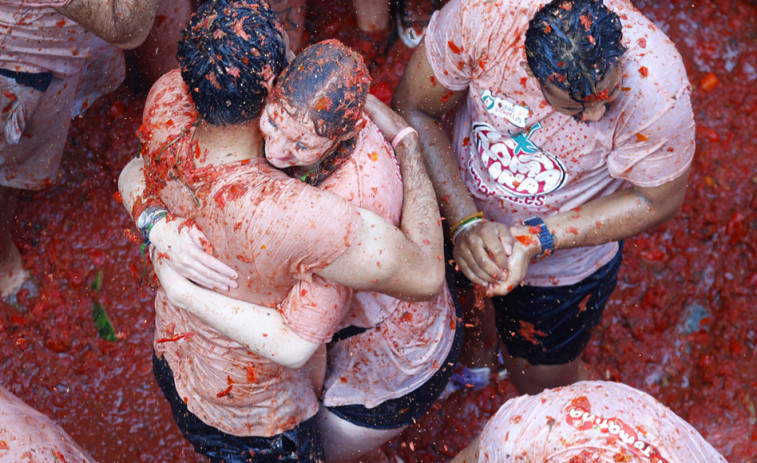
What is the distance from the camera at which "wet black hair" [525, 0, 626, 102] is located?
6.39ft

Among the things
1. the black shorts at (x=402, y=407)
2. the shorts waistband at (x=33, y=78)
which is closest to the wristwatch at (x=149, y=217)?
the black shorts at (x=402, y=407)

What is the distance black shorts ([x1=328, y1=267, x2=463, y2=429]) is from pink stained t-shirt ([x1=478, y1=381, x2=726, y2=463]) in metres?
0.59

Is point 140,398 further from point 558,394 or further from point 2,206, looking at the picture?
point 558,394

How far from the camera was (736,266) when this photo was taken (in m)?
→ 4.02

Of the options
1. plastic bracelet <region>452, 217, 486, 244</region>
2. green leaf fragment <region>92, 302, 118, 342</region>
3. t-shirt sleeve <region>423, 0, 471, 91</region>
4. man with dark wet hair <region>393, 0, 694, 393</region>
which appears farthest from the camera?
green leaf fragment <region>92, 302, 118, 342</region>

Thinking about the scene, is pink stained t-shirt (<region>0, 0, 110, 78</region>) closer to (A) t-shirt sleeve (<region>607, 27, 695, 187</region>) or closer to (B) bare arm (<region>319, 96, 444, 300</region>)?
(B) bare arm (<region>319, 96, 444, 300</region>)

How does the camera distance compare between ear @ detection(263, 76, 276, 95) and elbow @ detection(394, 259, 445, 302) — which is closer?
ear @ detection(263, 76, 276, 95)

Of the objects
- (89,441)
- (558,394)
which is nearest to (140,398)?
(89,441)

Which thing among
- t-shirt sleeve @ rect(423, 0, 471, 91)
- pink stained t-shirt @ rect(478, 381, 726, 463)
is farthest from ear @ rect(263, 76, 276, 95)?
pink stained t-shirt @ rect(478, 381, 726, 463)

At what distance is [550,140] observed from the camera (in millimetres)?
2326

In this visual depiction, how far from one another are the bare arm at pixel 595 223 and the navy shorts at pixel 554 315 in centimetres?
37

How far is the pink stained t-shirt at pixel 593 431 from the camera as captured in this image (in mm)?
1712

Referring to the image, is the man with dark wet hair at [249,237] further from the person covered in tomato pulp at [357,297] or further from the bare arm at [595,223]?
the bare arm at [595,223]

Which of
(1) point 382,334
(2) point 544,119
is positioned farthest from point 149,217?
(2) point 544,119
